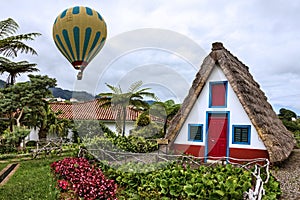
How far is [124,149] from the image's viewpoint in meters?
12.1

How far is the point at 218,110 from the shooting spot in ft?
33.9

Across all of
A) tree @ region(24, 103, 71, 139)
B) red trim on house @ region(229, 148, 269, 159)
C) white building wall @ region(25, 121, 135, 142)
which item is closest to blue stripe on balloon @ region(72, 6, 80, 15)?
red trim on house @ region(229, 148, 269, 159)

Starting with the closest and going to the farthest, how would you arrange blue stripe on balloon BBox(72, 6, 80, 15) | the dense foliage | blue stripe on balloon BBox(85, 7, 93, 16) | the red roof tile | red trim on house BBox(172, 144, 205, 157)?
the dense foliage
blue stripe on balloon BBox(72, 6, 80, 15)
blue stripe on balloon BBox(85, 7, 93, 16)
red trim on house BBox(172, 144, 205, 157)
the red roof tile

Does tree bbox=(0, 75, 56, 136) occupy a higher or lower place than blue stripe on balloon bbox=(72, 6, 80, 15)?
lower

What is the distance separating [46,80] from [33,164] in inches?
338

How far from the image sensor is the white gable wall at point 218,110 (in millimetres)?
9625

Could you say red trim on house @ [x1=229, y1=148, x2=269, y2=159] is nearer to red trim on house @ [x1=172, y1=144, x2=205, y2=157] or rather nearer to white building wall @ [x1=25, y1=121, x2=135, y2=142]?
red trim on house @ [x1=172, y1=144, x2=205, y2=157]

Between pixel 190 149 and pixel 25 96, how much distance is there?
40.1 ft

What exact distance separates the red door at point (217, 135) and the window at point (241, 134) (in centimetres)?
38

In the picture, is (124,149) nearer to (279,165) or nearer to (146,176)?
(146,176)

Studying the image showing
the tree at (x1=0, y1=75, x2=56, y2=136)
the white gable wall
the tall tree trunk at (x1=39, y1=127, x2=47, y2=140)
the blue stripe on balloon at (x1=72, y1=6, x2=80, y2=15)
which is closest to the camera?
the blue stripe on balloon at (x1=72, y1=6, x2=80, y2=15)

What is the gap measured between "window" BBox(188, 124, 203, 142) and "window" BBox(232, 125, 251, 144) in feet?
4.15

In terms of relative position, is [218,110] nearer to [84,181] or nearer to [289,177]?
[289,177]

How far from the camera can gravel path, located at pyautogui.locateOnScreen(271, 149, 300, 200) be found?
22.0 feet
